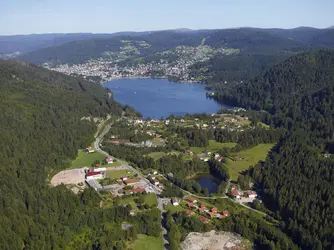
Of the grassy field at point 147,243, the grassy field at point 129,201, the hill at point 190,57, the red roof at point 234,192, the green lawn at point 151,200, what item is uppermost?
the hill at point 190,57

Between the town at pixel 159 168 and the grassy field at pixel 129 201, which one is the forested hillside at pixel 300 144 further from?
the grassy field at pixel 129 201

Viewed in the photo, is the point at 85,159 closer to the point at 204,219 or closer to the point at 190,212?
the point at 190,212

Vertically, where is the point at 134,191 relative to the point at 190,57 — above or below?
below

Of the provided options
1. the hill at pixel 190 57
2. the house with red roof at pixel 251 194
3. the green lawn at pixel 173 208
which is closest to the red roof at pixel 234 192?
the house with red roof at pixel 251 194

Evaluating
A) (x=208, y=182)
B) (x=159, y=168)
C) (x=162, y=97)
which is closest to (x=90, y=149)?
(x=159, y=168)

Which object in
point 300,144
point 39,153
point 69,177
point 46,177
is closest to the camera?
point 46,177

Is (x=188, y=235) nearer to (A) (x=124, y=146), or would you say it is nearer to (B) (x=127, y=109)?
(A) (x=124, y=146)

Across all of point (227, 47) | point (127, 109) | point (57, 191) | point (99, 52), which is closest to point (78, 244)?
point (57, 191)
